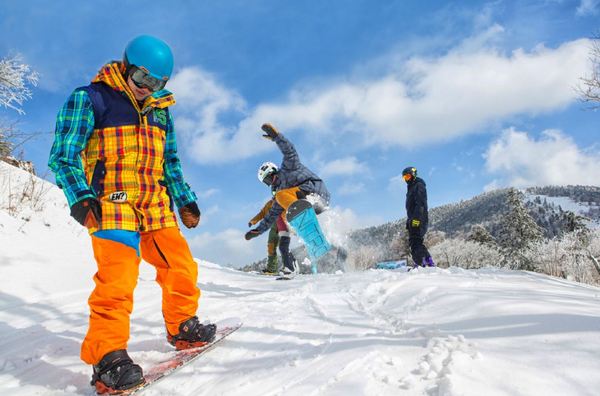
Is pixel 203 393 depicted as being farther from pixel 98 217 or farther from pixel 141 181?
pixel 141 181

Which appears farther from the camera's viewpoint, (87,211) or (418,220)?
(418,220)

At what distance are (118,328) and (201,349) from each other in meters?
0.57

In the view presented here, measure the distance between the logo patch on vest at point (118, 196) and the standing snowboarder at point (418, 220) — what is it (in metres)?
6.75

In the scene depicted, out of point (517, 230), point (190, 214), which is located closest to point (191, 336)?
point (190, 214)

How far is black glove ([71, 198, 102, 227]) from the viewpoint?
90.1 inches

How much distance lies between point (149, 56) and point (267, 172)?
5.91m

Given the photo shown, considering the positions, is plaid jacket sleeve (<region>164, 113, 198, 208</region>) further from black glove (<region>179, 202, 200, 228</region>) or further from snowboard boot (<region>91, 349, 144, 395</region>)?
→ snowboard boot (<region>91, 349, 144, 395</region>)

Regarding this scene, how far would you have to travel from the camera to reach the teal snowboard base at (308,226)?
7.98 m

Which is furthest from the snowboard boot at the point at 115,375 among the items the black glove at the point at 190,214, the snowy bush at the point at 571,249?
the snowy bush at the point at 571,249

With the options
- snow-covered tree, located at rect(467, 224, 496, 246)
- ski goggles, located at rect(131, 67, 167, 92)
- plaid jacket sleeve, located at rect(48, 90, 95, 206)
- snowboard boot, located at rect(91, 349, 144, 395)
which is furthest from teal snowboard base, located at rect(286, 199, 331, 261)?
snow-covered tree, located at rect(467, 224, 496, 246)

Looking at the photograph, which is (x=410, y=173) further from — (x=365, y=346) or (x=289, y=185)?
(x=365, y=346)

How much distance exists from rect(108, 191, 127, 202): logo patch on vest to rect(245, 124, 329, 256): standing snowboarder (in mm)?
5363

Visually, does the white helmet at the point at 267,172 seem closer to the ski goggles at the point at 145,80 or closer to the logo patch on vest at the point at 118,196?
the ski goggles at the point at 145,80

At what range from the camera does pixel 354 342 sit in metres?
2.42
